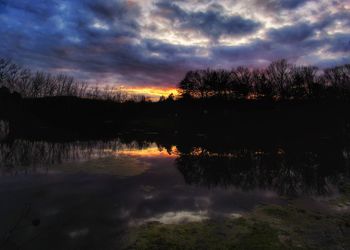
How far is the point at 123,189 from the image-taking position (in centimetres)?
1393

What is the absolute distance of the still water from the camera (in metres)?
9.07

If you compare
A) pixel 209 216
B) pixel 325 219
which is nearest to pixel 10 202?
pixel 209 216

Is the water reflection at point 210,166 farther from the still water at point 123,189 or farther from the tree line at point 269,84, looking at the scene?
the tree line at point 269,84

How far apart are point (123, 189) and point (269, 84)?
224ft

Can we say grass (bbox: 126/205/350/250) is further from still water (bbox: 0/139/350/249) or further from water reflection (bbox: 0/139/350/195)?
water reflection (bbox: 0/139/350/195)

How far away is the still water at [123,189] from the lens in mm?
9070

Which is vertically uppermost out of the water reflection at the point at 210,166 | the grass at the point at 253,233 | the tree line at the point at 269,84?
the tree line at the point at 269,84

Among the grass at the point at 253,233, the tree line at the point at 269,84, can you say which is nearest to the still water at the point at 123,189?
the grass at the point at 253,233

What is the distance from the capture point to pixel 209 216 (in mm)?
10703

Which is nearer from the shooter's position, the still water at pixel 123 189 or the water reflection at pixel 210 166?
the still water at pixel 123 189

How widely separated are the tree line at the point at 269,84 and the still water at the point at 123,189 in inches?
1907

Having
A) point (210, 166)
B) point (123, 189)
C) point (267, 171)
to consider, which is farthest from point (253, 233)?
point (210, 166)

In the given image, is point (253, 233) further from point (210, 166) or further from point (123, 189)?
point (210, 166)

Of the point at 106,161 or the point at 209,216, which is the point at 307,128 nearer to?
the point at 106,161
